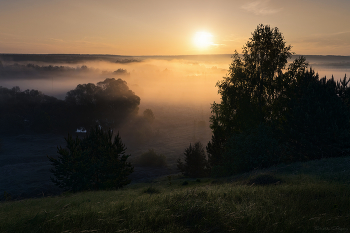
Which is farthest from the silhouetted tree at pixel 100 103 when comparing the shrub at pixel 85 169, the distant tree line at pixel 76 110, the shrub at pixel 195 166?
the shrub at pixel 85 169

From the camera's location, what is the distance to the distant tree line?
137625mm

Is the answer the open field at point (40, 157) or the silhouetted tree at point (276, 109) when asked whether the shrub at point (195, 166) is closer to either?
the open field at point (40, 157)

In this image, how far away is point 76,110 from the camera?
139 metres

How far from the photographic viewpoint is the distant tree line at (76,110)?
137625 millimetres

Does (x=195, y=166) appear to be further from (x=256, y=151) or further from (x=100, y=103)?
(x=100, y=103)

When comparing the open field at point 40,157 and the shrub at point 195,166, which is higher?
the shrub at point 195,166

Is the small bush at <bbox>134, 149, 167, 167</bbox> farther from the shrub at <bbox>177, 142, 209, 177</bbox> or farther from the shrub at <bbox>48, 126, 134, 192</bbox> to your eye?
the shrub at <bbox>48, 126, 134, 192</bbox>

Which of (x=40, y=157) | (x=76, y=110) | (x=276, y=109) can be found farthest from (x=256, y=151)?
(x=76, y=110)

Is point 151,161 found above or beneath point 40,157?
above

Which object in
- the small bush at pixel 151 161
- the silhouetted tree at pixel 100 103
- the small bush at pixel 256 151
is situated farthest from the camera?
the silhouetted tree at pixel 100 103

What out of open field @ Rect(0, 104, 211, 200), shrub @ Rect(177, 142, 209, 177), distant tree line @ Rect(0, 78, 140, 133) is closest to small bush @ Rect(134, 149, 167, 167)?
open field @ Rect(0, 104, 211, 200)

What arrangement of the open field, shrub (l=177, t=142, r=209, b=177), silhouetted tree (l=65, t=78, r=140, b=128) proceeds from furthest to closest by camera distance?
silhouetted tree (l=65, t=78, r=140, b=128), the open field, shrub (l=177, t=142, r=209, b=177)

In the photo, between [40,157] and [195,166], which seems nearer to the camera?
[195,166]

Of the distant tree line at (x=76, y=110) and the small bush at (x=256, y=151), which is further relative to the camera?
the distant tree line at (x=76, y=110)
